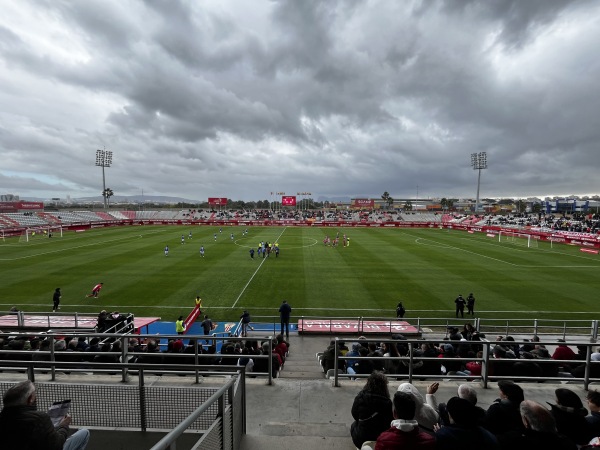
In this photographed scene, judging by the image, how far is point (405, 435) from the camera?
3002 mm

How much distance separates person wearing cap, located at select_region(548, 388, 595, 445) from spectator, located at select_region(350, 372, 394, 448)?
197cm

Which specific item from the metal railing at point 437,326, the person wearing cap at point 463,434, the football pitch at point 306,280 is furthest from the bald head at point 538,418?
the football pitch at point 306,280

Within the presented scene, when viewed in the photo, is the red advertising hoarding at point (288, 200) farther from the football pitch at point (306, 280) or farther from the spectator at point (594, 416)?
the spectator at point (594, 416)

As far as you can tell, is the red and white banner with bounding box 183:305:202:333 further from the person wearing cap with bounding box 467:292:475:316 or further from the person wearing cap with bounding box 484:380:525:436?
the person wearing cap with bounding box 467:292:475:316

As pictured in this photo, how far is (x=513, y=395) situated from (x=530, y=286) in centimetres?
2426

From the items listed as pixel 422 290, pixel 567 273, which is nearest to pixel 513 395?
pixel 422 290

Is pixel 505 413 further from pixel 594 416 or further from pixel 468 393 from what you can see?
pixel 594 416

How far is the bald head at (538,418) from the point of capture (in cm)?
323

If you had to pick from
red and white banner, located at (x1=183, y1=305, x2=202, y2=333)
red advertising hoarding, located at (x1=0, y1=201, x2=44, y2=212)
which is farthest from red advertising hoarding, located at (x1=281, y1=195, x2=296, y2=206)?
red and white banner, located at (x1=183, y1=305, x2=202, y2=333)

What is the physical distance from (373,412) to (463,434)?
37.6 inches

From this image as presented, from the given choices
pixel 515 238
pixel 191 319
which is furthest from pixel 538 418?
pixel 515 238

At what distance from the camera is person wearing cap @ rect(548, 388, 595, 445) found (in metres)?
3.80

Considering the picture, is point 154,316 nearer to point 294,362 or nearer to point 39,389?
point 294,362

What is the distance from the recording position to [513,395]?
4.07 metres
